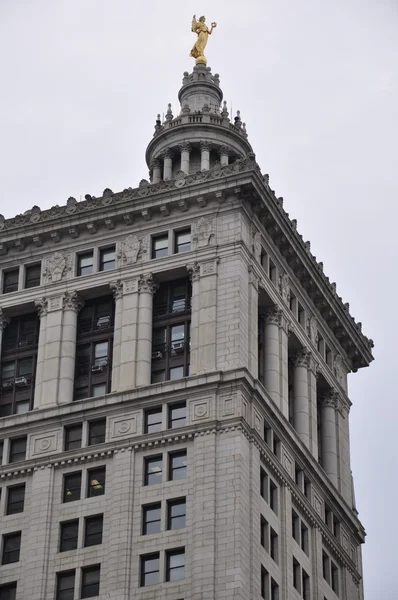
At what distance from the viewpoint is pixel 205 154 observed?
14400cm

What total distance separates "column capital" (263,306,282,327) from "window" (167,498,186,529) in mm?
18271

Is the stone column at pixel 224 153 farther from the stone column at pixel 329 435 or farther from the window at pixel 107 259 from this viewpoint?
the stone column at pixel 329 435

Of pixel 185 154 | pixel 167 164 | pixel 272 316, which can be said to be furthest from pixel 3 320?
pixel 185 154

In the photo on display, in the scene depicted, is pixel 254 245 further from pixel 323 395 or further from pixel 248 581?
pixel 248 581

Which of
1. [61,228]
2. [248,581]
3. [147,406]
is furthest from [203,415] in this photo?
[61,228]

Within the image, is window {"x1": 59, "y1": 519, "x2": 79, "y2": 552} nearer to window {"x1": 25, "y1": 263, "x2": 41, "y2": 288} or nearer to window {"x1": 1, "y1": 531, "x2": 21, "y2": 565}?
window {"x1": 1, "y1": 531, "x2": 21, "y2": 565}

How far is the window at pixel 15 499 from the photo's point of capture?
119 m

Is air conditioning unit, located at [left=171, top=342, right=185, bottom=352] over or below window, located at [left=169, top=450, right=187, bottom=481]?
over

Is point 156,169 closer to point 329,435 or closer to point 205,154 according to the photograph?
point 205,154

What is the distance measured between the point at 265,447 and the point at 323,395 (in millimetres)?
18716

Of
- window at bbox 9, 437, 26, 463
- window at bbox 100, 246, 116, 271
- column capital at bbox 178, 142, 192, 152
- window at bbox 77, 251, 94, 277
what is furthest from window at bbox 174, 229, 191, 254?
column capital at bbox 178, 142, 192, 152

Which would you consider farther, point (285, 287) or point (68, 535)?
point (285, 287)

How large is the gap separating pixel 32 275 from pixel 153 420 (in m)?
17.5

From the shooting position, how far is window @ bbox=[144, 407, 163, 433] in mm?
118438
